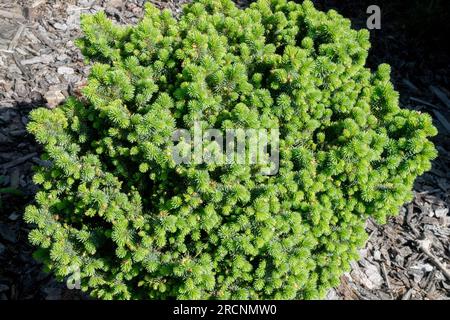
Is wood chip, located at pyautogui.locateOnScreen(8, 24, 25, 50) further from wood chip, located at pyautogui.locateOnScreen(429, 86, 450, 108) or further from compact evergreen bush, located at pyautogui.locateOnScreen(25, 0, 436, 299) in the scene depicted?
wood chip, located at pyautogui.locateOnScreen(429, 86, 450, 108)

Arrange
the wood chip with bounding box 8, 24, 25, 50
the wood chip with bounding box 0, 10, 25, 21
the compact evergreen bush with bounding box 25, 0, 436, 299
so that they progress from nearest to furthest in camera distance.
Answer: the compact evergreen bush with bounding box 25, 0, 436, 299, the wood chip with bounding box 8, 24, 25, 50, the wood chip with bounding box 0, 10, 25, 21

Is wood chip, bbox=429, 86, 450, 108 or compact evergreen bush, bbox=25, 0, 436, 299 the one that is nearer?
compact evergreen bush, bbox=25, 0, 436, 299

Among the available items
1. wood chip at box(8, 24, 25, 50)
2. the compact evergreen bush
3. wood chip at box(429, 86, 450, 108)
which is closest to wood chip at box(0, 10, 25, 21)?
wood chip at box(8, 24, 25, 50)

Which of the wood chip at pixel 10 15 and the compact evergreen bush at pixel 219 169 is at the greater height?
the compact evergreen bush at pixel 219 169

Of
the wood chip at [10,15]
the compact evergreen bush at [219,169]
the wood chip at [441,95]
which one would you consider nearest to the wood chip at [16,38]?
the wood chip at [10,15]

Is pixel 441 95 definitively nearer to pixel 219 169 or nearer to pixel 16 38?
pixel 219 169

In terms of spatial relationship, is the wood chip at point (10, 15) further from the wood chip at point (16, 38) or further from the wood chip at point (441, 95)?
the wood chip at point (441, 95)

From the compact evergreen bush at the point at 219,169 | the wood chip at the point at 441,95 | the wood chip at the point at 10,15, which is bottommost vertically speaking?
the wood chip at the point at 10,15

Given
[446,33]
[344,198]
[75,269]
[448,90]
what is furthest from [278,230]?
[446,33]

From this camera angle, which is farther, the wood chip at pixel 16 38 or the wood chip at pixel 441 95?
the wood chip at pixel 441 95
